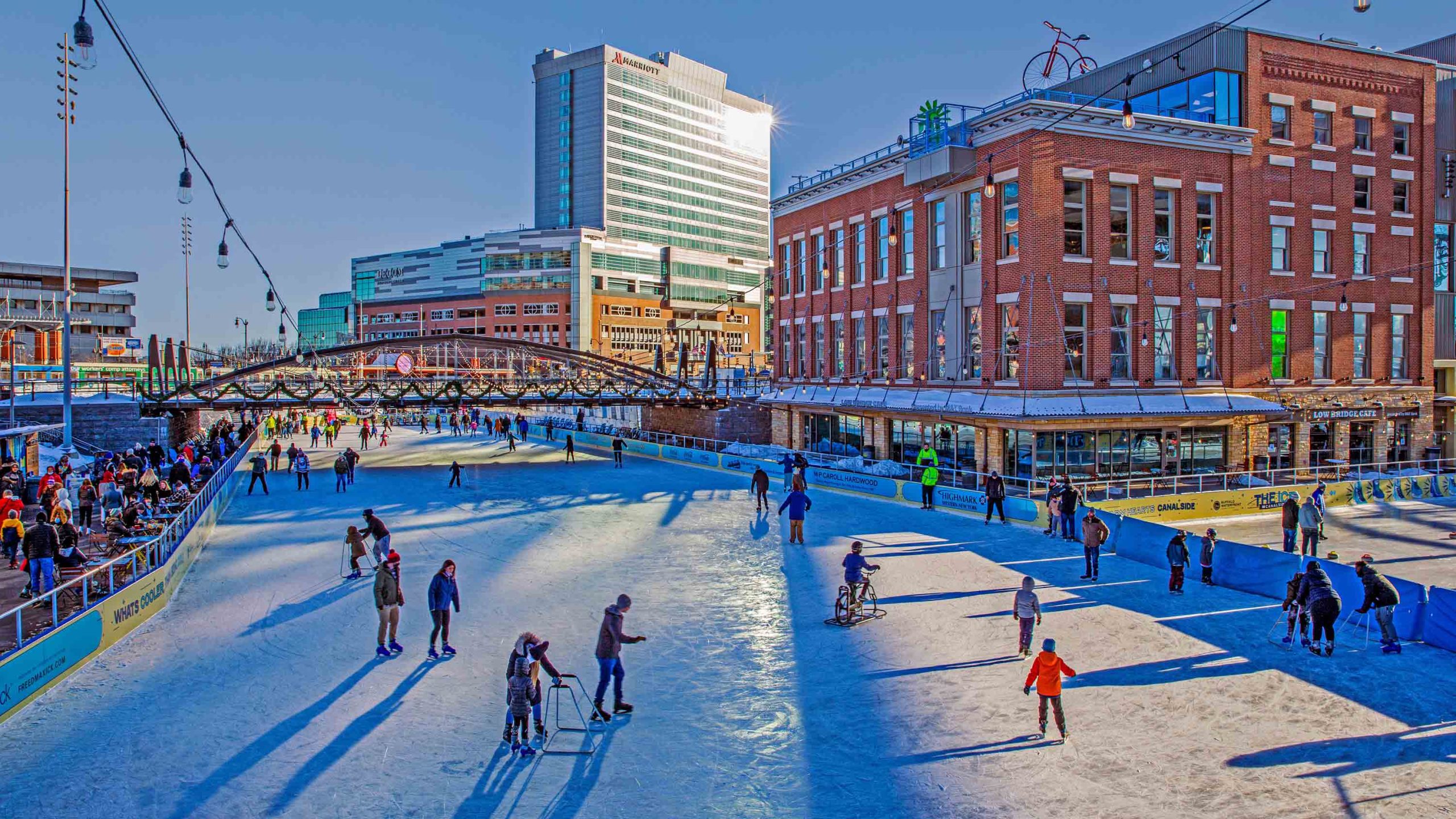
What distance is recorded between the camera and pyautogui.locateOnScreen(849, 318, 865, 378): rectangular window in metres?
40.1

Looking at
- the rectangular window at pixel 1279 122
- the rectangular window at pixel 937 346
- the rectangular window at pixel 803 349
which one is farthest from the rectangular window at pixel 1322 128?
the rectangular window at pixel 803 349

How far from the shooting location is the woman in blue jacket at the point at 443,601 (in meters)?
13.2

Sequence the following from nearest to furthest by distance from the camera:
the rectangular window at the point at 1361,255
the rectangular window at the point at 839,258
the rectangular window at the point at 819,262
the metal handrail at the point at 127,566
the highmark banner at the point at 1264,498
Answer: the metal handrail at the point at 127,566
the highmark banner at the point at 1264,498
the rectangular window at the point at 1361,255
the rectangular window at the point at 839,258
the rectangular window at the point at 819,262

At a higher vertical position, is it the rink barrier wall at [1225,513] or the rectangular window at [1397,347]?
the rectangular window at [1397,347]

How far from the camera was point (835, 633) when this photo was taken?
1474cm

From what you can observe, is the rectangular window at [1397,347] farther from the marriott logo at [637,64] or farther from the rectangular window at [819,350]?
the marriott logo at [637,64]

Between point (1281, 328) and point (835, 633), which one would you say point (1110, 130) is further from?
point (835, 633)

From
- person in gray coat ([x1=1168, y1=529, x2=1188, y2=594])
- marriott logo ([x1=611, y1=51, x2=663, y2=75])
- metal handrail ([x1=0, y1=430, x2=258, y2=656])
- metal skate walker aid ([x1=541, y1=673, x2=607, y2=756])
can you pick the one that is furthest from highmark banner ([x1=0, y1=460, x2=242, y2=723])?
marriott logo ([x1=611, y1=51, x2=663, y2=75])

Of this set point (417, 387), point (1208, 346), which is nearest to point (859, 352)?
point (1208, 346)

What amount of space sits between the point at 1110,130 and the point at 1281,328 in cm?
1107

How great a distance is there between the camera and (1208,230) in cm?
3306

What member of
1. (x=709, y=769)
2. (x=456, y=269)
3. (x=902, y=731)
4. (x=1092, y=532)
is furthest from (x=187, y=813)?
(x=456, y=269)

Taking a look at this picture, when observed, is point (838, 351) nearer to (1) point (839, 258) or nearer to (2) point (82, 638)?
(1) point (839, 258)

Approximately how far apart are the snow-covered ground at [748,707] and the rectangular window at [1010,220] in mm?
14080
